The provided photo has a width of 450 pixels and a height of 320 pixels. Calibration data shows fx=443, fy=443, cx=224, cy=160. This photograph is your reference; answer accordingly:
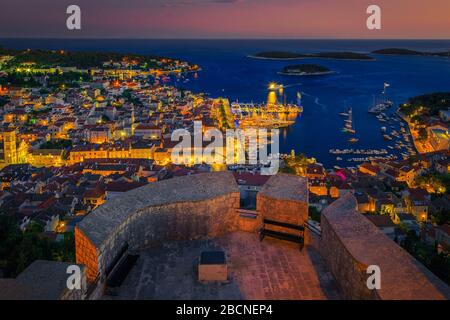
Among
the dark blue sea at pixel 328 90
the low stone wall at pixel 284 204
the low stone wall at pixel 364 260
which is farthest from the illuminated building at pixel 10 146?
the low stone wall at pixel 364 260

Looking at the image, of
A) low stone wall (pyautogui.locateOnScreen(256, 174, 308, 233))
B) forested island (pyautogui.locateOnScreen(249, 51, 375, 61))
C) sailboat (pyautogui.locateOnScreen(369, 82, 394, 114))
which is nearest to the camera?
low stone wall (pyautogui.locateOnScreen(256, 174, 308, 233))

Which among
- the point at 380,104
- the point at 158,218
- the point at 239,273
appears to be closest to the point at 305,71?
the point at 380,104

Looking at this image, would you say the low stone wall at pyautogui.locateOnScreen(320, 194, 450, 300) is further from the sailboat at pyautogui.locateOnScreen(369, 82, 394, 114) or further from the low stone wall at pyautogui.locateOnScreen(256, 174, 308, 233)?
the sailboat at pyautogui.locateOnScreen(369, 82, 394, 114)

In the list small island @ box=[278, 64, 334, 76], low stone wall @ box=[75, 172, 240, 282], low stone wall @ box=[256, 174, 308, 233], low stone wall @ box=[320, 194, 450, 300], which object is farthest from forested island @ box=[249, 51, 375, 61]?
low stone wall @ box=[320, 194, 450, 300]

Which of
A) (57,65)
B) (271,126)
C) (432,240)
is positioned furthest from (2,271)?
(57,65)

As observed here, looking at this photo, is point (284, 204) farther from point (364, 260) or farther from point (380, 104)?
point (380, 104)
